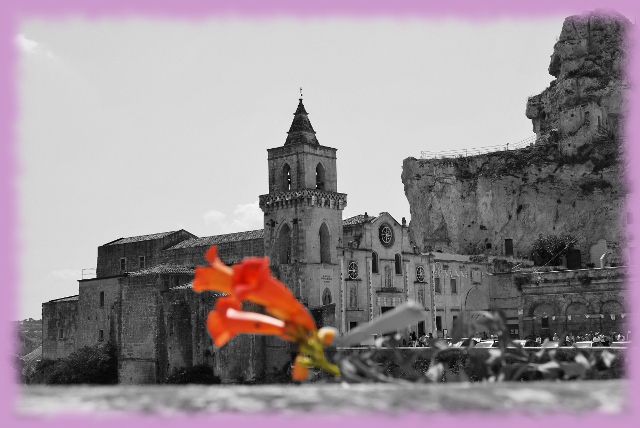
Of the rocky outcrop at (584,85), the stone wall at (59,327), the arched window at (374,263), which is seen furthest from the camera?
the rocky outcrop at (584,85)

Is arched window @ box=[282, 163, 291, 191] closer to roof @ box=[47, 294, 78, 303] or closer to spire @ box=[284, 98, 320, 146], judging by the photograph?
spire @ box=[284, 98, 320, 146]

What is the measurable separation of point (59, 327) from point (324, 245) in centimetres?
2007

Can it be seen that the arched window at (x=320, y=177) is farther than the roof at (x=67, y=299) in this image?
No

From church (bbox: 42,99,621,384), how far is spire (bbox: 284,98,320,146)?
7cm

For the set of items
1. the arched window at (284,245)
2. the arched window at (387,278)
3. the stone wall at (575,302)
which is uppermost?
the arched window at (284,245)

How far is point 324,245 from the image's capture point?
143ft

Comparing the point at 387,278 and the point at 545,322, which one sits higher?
the point at 387,278

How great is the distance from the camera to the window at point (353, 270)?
4416 cm

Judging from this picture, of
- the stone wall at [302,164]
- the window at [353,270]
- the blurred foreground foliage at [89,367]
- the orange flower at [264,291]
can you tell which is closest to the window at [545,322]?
the window at [353,270]

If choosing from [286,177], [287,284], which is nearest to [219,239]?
[286,177]

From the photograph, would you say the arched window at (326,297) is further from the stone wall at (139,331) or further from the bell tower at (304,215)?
the stone wall at (139,331)

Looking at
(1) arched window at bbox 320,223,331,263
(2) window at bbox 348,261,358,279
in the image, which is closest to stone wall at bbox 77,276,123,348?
(1) arched window at bbox 320,223,331,263

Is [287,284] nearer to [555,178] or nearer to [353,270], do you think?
[353,270]

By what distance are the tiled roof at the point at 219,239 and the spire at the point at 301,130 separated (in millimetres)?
6712
